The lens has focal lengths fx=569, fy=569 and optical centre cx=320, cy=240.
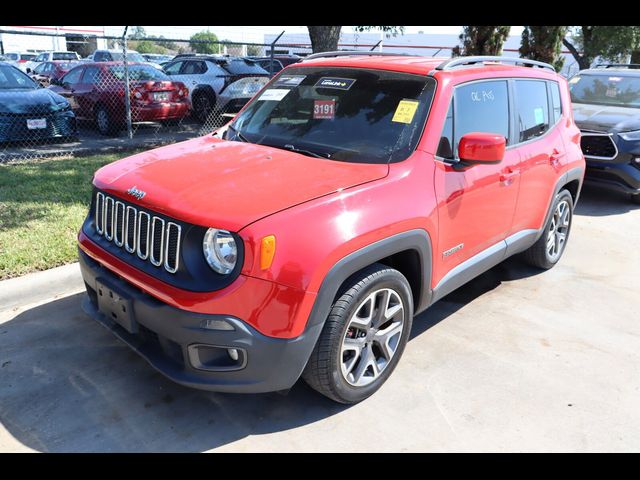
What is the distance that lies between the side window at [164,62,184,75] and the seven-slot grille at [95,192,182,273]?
11.4m

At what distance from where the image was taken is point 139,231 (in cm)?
298

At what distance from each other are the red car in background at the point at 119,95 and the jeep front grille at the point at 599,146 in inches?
294

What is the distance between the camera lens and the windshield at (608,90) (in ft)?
27.9

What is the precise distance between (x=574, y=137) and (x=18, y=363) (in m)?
4.84

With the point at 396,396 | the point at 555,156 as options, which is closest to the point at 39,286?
the point at 396,396

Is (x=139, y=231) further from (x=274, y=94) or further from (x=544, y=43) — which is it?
(x=544, y=43)

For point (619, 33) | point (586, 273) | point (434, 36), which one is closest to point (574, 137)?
point (586, 273)

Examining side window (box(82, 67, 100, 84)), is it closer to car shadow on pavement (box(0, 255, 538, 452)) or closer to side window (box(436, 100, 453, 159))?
car shadow on pavement (box(0, 255, 538, 452))

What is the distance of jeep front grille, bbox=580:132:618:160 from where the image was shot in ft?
24.4

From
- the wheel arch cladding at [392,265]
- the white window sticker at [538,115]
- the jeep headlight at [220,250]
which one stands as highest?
the white window sticker at [538,115]

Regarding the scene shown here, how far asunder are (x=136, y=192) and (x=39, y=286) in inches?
70.0

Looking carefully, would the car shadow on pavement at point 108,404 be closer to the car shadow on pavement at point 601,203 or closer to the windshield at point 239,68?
the car shadow on pavement at point 601,203

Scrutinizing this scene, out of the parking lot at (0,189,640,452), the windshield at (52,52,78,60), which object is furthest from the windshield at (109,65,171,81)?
the windshield at (52,52,78,60)

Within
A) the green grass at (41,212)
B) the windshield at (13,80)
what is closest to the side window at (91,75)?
the windshield at (13,80)
